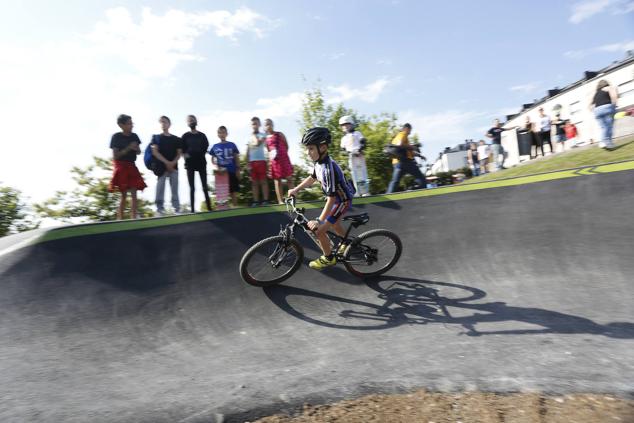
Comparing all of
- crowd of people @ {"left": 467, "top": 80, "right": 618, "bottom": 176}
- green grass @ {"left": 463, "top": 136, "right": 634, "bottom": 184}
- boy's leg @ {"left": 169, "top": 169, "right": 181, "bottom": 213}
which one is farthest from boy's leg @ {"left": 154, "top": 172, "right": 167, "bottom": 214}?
crowd of people @ {"left": 467, "top": 80, "right": 618, "bottom": 176}

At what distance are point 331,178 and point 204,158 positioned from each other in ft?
13.5

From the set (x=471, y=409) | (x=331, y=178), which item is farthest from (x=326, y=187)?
(x=471, y=409)

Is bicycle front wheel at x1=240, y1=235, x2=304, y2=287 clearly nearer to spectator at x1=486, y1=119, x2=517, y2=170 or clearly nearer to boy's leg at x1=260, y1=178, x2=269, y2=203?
boy's leg at x1=260, y1=178, x2=269, y2=203

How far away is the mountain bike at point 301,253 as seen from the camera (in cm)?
545

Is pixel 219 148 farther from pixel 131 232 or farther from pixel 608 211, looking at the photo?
pixel 608 211

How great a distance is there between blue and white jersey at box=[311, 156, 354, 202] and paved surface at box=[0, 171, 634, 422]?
1398mm

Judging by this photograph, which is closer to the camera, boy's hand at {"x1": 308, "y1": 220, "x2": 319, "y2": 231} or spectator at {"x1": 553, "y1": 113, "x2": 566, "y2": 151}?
boy's hand at {"x1": 308, "y1": 220, "x2": 319, "y2": 231}

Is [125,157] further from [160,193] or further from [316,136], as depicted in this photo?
[316,136]

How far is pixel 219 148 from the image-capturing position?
346 inches

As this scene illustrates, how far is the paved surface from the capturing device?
345 centimetres

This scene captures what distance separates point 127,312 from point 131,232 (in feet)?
5.24

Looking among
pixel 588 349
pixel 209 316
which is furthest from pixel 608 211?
pixel 209 316

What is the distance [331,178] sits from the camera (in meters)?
5.44

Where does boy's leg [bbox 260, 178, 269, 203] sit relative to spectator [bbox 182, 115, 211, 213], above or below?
below
